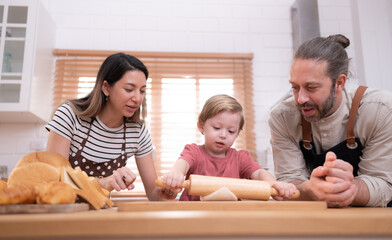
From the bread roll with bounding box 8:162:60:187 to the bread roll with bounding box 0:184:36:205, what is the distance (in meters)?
0.10

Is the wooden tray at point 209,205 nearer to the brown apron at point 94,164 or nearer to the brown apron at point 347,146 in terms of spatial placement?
the brown apron at point 347,146

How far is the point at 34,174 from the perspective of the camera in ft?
2.33

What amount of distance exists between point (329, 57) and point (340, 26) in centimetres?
110

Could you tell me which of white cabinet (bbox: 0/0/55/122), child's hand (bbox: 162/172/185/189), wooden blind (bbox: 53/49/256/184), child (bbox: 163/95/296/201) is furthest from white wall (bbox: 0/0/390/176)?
child's hand (bbox: 162/172/185/189)

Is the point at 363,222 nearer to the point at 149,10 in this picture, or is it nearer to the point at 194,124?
the point at 194,124

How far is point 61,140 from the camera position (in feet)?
4.37

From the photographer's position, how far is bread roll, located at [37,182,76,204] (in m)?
0.58

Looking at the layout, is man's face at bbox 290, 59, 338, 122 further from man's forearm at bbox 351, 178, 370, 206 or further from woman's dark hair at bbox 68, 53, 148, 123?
woman's dark hair at bbox 68, 53, 148, 123

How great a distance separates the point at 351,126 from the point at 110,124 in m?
1.00

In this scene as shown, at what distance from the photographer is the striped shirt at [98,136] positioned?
1361 millimetres

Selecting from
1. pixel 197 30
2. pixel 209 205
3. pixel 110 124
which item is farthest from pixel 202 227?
pixel 197 30

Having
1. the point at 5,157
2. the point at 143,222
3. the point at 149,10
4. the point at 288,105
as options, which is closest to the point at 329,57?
the point at 288,105

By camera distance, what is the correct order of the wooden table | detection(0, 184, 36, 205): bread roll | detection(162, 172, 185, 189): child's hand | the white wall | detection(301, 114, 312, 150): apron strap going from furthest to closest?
the white wall → detection(301, 114, 312, 150): apron strap → detection(162, 172, 185, 189): child's hand → detection(0, 184, 36, 205): bread roll → the wooden table

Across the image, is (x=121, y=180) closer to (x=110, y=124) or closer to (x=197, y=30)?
(x=110, y=124)
